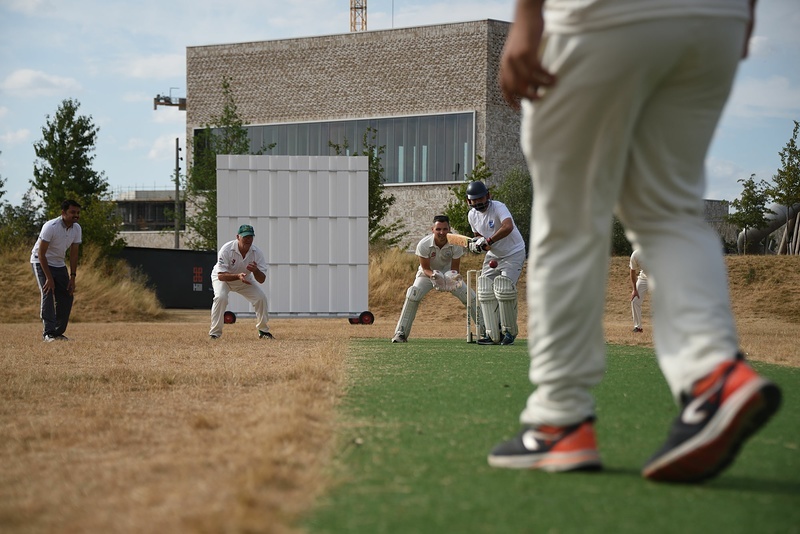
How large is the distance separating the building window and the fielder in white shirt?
1542 inches

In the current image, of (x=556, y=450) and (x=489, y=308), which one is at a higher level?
(x=556, y=450)

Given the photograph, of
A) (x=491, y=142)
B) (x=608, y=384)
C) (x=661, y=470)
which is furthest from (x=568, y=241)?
(x=491, y=142)

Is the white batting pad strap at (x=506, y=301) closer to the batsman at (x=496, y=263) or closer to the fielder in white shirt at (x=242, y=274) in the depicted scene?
the batsman at (x=496, y=263)

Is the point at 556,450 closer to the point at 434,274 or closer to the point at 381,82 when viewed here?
the point at 434,274

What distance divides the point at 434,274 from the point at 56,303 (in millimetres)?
5606

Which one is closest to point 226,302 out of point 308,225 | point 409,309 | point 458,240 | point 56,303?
point 56,303

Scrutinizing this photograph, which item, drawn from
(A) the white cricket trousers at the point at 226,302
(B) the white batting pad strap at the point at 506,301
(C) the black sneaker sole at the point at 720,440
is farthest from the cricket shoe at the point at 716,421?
(A) the white cricket trousers at the point at 226,302

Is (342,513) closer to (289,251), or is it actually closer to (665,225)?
(665,225)

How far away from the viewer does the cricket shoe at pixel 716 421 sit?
9.00 ft

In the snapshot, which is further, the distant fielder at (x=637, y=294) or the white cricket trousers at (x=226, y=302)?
the distant fielder at (x=637, y=294)

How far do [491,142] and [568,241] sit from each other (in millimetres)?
52307

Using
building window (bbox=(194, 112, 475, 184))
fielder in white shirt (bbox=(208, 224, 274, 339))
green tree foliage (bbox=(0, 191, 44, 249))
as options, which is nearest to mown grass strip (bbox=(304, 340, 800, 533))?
fielder in white shirt (bbox=(208, 224, 274, 339))

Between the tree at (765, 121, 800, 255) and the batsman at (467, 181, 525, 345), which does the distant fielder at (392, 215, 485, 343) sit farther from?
the tree at (765, 121, 800, 255)

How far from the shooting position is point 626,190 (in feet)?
10.8
